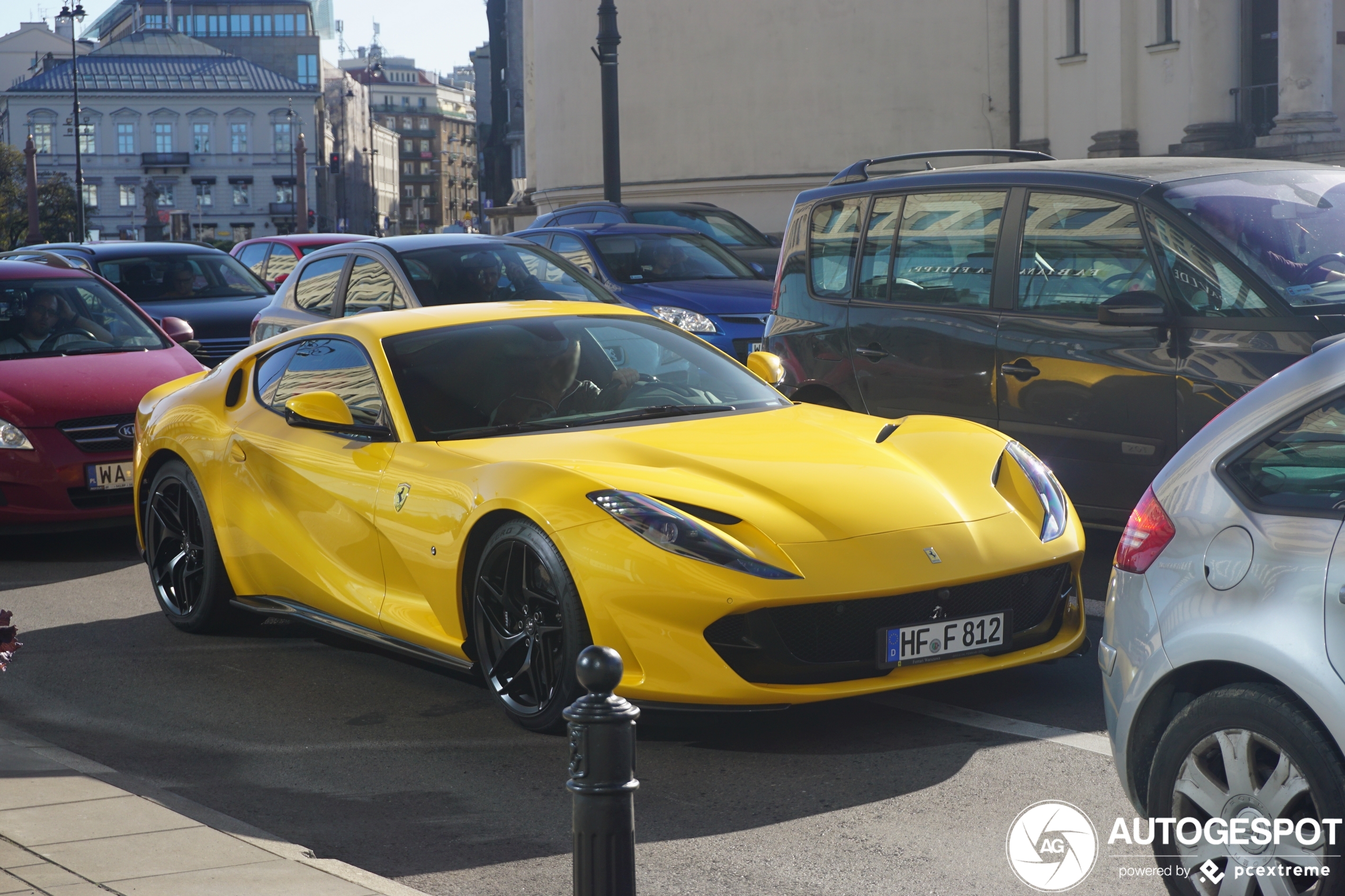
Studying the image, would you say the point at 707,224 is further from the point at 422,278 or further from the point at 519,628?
the point at 519,628

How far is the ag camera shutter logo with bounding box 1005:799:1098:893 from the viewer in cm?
410

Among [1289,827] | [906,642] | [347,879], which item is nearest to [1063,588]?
[906,642]

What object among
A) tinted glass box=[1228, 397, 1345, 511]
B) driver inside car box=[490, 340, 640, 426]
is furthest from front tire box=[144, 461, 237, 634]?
tinted glass box=[1228, 397, 1345, 511]

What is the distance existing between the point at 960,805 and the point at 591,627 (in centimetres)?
120

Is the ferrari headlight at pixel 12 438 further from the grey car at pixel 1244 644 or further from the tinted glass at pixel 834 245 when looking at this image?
the grey car at pixel 1244 644

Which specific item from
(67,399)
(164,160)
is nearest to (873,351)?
(67,399)

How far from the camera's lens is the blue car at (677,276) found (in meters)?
13.4

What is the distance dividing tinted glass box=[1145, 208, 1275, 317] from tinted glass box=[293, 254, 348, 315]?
22.2ft

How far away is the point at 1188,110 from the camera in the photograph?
88.0ft

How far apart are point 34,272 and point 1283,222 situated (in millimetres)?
7629

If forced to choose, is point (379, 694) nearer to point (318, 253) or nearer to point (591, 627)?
point (591, 627)

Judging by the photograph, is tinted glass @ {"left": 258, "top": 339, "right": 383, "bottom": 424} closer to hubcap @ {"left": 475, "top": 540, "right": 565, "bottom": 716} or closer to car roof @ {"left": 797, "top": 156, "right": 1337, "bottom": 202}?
hubcap @ {"left": 475, "top": 540, "right": 565, "bottom": 716}

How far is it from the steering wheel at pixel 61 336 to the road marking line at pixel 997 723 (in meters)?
6.50

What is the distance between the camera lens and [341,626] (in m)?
6.22
